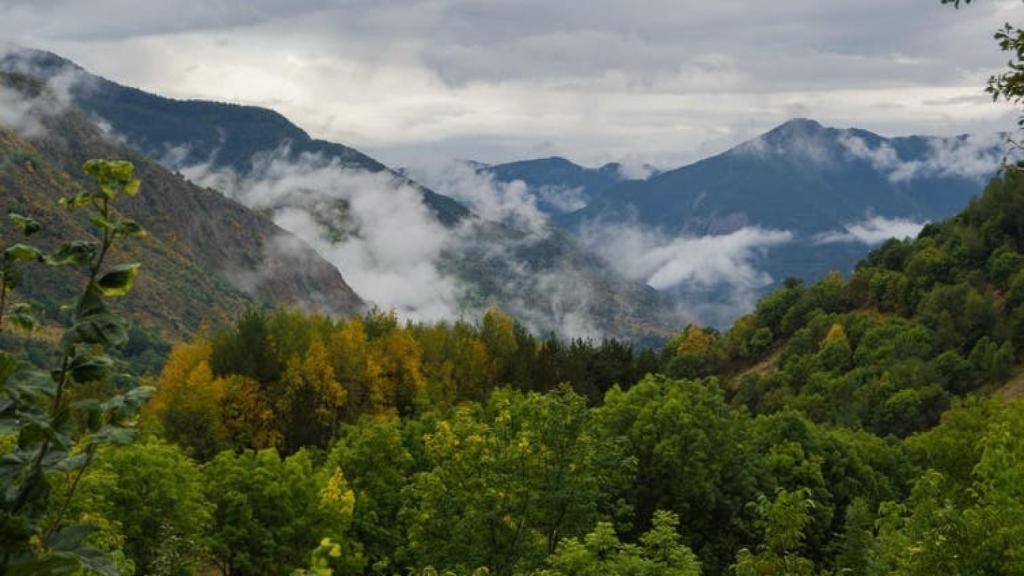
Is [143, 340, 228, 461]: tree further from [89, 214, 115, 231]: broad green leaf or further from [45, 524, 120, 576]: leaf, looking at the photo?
[89, 214, 115, 231]: broad green leaf

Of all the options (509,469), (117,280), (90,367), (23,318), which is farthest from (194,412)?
(117,280)

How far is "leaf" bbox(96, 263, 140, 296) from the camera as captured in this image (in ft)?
14.7

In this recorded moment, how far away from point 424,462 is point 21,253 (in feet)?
160

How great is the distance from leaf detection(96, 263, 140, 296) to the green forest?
0.01m

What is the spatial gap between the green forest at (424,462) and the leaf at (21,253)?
17 mm

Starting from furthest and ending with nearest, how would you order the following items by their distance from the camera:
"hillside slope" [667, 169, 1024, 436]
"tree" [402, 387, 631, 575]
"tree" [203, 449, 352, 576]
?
1. "hillside slope" [667, 169, 1024, 436]
2. "tree" [203, 449, 352, 576]
3. "tree" [402, 387, 631, 575]

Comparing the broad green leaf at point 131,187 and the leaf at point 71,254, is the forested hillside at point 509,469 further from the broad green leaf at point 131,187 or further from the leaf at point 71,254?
the broad green leaf at point 131,187

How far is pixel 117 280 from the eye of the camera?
4.54 m

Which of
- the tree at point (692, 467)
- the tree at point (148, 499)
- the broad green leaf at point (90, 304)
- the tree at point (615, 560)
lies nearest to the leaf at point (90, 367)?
the broad green leaf at point (90, 304)

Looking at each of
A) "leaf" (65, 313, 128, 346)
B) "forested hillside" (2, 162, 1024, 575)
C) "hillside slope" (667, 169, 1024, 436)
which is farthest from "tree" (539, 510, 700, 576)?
"hillside slope" (667, 169, 1024, 436)

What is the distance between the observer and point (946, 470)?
51250mm

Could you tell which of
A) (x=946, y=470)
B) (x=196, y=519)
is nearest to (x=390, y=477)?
(x=196, y=519)

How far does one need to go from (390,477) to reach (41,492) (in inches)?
1772

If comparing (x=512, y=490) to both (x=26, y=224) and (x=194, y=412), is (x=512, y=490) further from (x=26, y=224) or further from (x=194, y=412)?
(x=194, y=412)
